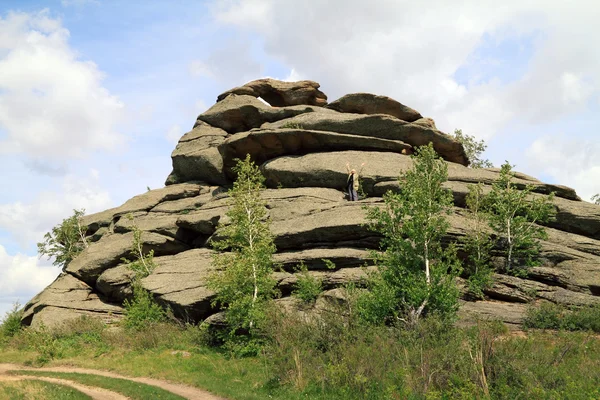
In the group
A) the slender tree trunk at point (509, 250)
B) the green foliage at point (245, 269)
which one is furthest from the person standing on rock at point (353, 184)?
the slender tree trunk at point (509, 250)

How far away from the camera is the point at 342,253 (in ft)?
97.6

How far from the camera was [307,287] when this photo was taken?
27797 millimetres

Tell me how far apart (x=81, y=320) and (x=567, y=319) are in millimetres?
30165

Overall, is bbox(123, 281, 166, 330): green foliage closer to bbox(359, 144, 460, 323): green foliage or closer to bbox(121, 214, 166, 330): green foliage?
bbox(121, 214, 166, 330): green foliage

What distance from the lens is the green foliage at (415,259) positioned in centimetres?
2314

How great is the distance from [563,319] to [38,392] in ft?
79.7

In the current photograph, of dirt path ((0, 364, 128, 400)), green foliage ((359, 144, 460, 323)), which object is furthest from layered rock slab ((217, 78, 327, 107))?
dirt path ((0, 364, 128, 400))

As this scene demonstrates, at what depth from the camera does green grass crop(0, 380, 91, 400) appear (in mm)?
19516

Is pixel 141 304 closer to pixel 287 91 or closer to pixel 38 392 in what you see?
pixel 38 392

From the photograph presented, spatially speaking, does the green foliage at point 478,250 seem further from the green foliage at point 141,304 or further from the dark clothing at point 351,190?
the green foliage at point 141,304

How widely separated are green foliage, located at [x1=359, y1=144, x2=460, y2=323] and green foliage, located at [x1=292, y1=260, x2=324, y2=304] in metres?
3.67

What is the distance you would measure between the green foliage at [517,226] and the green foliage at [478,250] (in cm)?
78

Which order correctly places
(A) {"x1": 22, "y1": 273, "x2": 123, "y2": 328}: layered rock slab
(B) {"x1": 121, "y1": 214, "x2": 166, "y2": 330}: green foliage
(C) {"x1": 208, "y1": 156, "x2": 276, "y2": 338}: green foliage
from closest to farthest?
(C) {"x1": 208, "y1": 156, "x2": 276, "y2": 338}: green foliage < (B) {"x1": 121, "y1": 214, "x2": 166, "y2": 330}: green foliage < (A) {"x1": 22, "y1": 273, "x2": 123, "y2": 328}: layered rock slab

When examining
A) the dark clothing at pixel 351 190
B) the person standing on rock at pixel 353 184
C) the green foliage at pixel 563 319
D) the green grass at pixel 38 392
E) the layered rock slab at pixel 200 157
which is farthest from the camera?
the layered rock slab at pixel 200 157
